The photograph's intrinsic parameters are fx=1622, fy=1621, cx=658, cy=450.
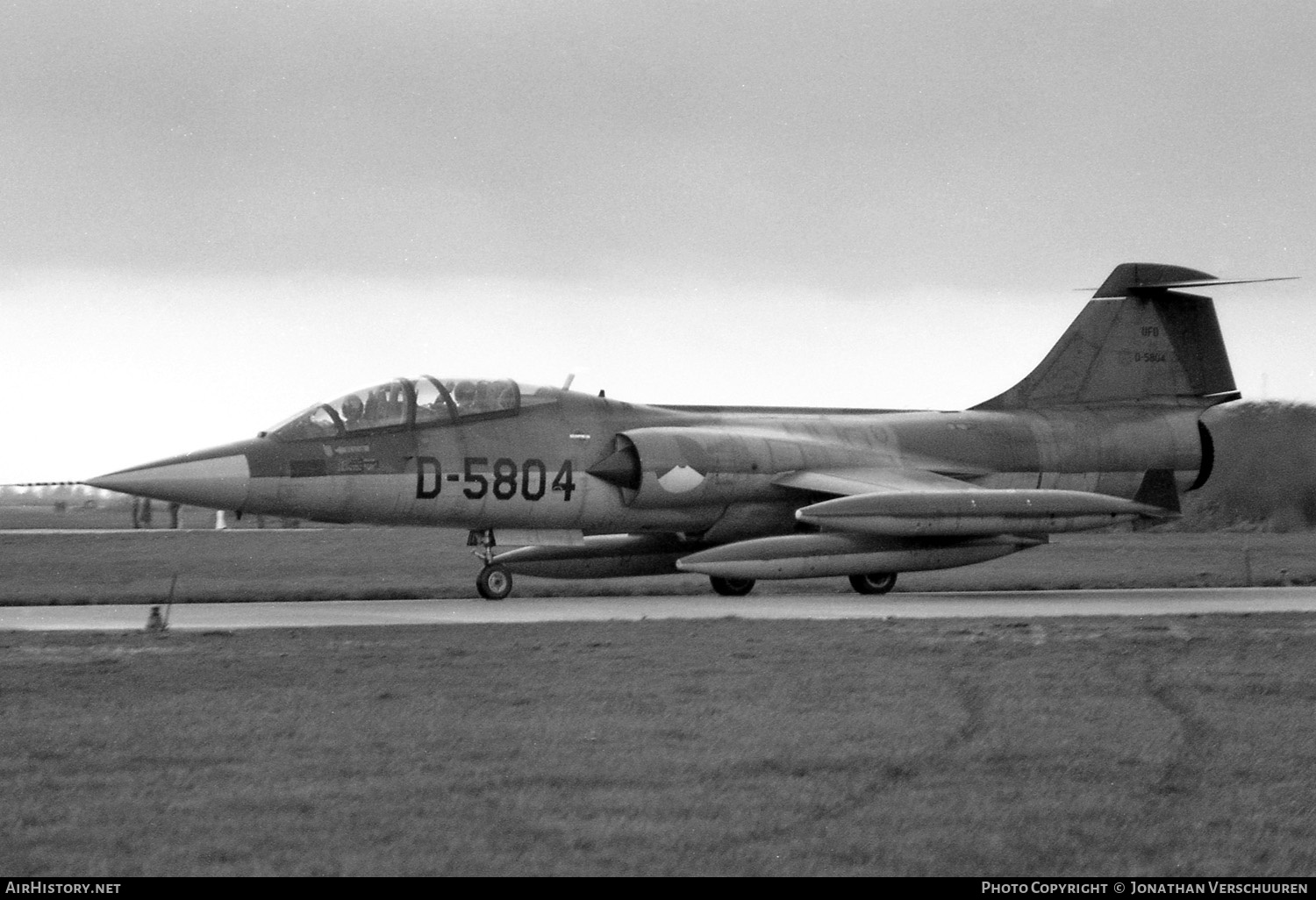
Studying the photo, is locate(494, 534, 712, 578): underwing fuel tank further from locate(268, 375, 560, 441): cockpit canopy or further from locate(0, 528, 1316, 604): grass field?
locate(268, 375, 560, 441): cockpit canopy

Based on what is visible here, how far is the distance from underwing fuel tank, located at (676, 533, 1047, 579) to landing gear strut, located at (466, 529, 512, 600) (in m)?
2.19

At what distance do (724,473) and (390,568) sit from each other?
925cm

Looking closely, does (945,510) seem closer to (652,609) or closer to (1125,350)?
(652,609)

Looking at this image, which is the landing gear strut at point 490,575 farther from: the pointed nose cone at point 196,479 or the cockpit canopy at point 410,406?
the pointed nose cone at point 196,479

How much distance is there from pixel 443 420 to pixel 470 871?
44.5ft

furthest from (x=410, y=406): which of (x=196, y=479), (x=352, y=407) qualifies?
(x=196, y=479)

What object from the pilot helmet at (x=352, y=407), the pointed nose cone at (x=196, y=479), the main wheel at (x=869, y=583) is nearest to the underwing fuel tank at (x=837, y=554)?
the main wheel at (x=869, y=583)

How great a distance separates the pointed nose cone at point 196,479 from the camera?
16406 millimetres

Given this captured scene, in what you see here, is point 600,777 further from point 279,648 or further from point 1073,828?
point 279,648

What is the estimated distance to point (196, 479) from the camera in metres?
16.8

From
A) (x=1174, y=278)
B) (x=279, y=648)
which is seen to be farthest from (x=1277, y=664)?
(x=1174, y=278)

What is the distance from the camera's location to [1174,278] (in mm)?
23531

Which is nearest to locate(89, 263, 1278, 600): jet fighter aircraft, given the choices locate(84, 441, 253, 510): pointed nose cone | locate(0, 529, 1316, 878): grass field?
locate(84, 441, 253, 510): pointed nose cone
